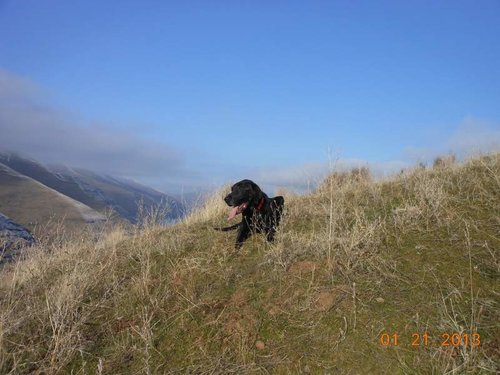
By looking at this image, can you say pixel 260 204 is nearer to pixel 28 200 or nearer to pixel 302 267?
pixel 302 267

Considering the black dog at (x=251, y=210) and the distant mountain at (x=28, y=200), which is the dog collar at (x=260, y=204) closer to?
the black dog at (x=251, y=210)

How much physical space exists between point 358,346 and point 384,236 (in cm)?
190

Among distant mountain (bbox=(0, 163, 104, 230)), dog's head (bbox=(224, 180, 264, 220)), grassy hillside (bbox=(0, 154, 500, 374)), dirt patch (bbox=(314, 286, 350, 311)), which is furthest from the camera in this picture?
distant mountain (bbox=(0, 163, 104, 230))

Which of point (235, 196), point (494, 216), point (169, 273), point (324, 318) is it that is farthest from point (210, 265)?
point (494, 216)

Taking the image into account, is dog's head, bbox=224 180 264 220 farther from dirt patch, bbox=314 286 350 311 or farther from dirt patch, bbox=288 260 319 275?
dirt patch, bbox=314 286 350 311

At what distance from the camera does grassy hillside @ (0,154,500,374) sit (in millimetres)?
2963

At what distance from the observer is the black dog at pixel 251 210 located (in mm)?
5371

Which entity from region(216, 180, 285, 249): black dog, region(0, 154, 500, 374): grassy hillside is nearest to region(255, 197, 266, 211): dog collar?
region(216, 180, 285, 249): black dog

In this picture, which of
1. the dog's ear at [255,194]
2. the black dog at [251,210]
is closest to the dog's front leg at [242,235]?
the black dog at [251,210]

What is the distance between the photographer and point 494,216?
15.6 feet

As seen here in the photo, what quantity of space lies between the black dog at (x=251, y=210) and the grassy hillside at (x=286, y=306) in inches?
8.9

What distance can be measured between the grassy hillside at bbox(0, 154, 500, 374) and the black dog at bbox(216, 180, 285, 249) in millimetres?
226

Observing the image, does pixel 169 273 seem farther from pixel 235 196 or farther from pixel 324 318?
pixel 324 318

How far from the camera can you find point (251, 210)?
562 cm
